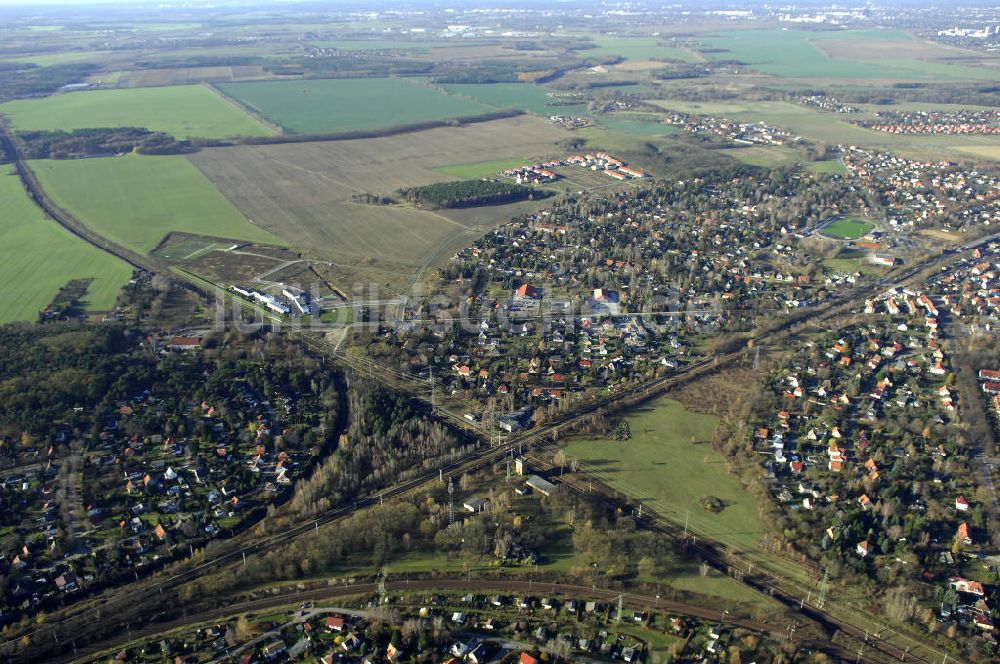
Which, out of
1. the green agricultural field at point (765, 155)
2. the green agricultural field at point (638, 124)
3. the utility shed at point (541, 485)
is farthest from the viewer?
the green agricultural field at point (638, 124)

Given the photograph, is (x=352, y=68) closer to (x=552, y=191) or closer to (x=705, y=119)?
(x=705, y=119)

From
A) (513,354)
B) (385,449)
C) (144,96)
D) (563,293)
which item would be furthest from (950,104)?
(144,96)

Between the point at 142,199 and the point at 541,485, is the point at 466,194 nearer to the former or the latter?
the point at 142,199

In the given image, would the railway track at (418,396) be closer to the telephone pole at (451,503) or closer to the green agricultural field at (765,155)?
the telephone pole at (451,503)

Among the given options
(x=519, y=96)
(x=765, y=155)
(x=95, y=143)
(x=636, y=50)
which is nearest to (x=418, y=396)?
(x=765, y=155)

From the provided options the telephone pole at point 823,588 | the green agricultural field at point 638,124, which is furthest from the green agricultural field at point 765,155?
the telephone pole at point 823,588
